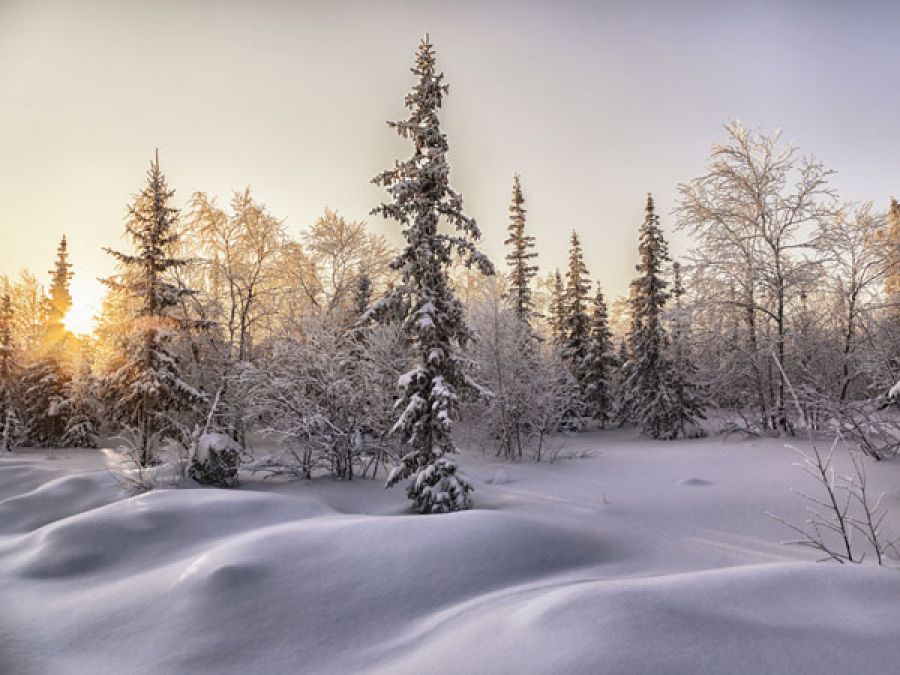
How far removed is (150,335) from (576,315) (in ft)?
89.4

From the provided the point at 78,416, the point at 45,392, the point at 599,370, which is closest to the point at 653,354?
the point at 599,370

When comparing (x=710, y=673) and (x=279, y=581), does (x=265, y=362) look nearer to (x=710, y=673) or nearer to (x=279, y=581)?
(x=279, y=581)

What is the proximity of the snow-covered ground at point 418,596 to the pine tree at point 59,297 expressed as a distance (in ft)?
104

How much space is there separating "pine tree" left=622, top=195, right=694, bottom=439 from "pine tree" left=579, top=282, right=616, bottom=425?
4834mm

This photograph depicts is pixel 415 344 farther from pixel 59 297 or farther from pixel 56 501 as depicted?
pixel 59 297

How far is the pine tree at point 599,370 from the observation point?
3697 cm

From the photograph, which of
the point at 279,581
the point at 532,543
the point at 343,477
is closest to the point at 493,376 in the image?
the point at 343,477

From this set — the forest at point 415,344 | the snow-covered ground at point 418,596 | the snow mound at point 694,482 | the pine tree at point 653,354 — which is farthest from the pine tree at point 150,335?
the pine tree at point 653,354

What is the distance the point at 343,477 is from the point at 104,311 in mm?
17652

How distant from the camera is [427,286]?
12.5 metres

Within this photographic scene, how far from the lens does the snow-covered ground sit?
11.2 ft

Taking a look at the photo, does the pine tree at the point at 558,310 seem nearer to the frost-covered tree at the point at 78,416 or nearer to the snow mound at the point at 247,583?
the frost-covered tree at the point at 78,416

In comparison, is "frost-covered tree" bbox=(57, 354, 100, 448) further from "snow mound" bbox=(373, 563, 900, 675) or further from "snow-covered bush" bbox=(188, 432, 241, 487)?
"snow mound" bbox=(373, 563, 900, 675)

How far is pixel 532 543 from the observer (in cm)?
674
